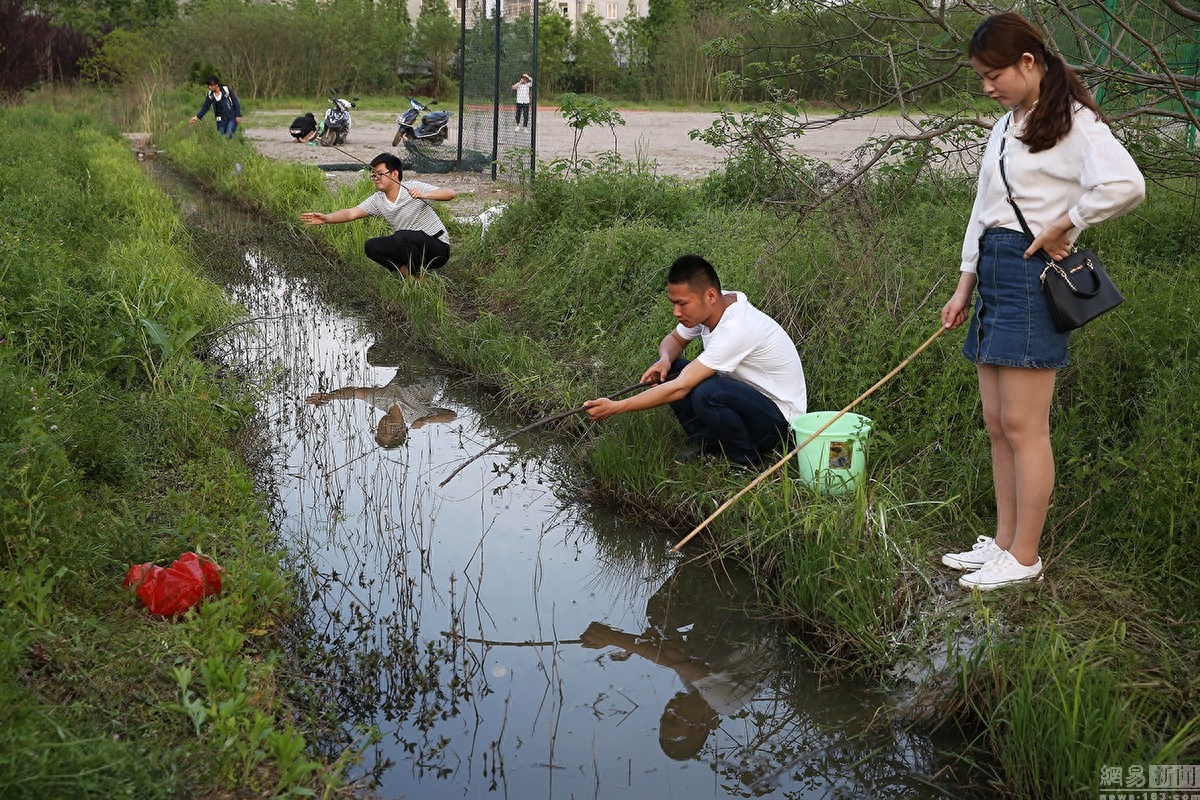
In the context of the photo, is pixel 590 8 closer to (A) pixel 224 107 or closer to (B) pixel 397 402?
(A) pixel 224 107

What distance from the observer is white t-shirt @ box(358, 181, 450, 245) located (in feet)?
26.0

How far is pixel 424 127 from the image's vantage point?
53.4 feet

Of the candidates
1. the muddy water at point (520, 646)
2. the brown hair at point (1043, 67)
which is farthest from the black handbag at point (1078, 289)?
the muddy water at point (520, 646)

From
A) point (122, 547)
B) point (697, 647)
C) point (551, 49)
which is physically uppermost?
point (551, 49)

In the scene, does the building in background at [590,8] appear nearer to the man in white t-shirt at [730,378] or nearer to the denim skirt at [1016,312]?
the man in white t-shirt at [730,378]

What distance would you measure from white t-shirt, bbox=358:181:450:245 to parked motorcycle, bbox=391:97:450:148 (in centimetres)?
804

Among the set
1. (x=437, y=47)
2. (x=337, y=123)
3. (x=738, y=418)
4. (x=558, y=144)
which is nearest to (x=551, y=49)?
(x=437, y=47)

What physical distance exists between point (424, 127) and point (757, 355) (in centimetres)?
1264

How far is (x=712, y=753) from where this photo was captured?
3252 mm

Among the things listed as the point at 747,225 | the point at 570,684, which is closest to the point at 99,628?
the point at 570,684

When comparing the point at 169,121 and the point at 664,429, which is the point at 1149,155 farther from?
the point at 169,121

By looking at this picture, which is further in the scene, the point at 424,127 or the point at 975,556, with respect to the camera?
the point at 424,127

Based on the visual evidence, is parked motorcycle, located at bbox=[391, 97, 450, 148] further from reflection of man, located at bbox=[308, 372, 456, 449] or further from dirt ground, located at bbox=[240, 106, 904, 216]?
reflection of man, located at bbox=[308, 372, 456, 449]

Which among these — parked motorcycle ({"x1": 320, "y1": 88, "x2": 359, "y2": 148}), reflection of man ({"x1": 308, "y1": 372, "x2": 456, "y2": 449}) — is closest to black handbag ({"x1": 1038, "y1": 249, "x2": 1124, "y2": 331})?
reflection of man ({"x1": 308, "y1": 372, "x2": 456, "y2": 449})
